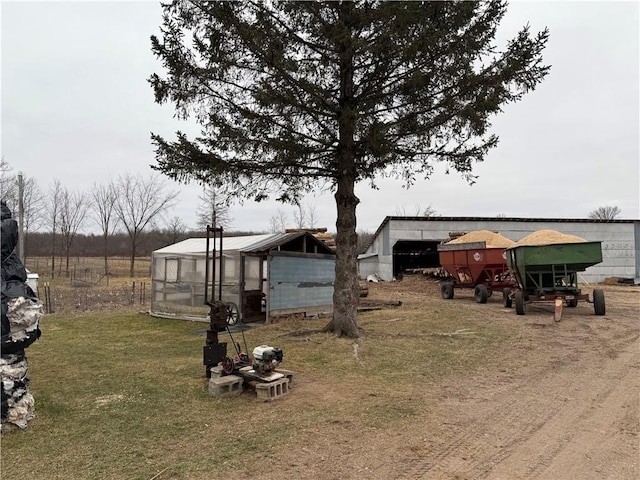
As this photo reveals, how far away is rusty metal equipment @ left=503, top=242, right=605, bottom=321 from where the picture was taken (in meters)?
12.1

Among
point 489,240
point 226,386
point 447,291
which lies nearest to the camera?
point 226,386

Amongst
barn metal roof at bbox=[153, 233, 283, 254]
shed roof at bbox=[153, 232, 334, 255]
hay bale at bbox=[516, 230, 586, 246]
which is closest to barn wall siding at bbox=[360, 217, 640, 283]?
shed roof at bbox=[153, 232, 334, 255]

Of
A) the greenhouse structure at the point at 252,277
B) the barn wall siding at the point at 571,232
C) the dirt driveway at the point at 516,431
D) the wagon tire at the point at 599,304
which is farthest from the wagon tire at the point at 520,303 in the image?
the barn wall siding at the point at 571,232

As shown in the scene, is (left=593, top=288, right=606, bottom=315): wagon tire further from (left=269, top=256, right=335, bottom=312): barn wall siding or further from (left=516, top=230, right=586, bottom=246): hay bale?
(left=269, top=256, right=335, bottom=312): barn wall siding

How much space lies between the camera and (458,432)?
428cm

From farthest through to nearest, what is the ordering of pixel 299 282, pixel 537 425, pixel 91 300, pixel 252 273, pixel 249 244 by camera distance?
pixel 91 300
pixel 252 273
pixel 299 282
pixel 249 244
pixel 537 425

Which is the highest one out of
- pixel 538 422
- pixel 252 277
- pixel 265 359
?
pixel 252 277

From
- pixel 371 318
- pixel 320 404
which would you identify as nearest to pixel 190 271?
pixel 371 318

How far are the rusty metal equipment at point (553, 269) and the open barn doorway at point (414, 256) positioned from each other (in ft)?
48.5

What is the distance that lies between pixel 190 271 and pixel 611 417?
37.4 feet

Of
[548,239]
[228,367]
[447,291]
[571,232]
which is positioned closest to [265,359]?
[228,367]

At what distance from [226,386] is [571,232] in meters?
24.7

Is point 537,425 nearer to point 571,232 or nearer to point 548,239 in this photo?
point 548,239

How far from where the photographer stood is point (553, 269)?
12.4 metres
